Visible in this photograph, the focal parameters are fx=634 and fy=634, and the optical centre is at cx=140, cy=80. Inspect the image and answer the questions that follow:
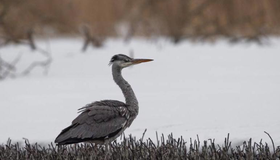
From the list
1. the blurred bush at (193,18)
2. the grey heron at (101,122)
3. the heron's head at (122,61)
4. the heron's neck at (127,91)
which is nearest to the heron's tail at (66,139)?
the grey heron at (101,122)

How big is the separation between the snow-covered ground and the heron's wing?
809mm

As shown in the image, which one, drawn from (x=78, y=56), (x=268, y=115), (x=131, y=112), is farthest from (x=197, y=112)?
(x=78, y=56)

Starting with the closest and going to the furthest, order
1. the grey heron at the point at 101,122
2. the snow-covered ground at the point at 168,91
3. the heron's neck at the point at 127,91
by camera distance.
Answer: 1. the grey heron at the point at 101,122
2. the heron's neck at the point at 127,91
3. the snow-covered ground at the point at 168,91

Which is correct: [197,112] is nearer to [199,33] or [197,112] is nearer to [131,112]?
Answer: [131,112]

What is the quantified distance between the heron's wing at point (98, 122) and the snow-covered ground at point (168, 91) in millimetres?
809

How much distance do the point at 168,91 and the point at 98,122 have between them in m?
5.10

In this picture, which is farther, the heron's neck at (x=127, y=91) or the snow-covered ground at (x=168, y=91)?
the snow-covered ground at (x=168, y=91)

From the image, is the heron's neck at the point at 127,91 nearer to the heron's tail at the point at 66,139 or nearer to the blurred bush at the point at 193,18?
the heron's tail at the point at 66,139

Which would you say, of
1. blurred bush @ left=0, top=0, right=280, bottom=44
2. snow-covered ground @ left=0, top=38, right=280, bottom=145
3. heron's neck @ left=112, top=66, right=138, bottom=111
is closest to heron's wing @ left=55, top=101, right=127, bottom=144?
heron's neck @ left=112, top=66, right=138, bottom=111

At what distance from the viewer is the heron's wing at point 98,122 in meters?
6.73

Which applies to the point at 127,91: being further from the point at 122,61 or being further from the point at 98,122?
the point at 98,122

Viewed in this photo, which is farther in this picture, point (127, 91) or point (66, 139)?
point (127, 91)

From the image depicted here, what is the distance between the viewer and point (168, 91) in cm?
1195

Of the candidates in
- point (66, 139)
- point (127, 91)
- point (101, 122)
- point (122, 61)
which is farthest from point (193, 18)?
point (66, 139)
